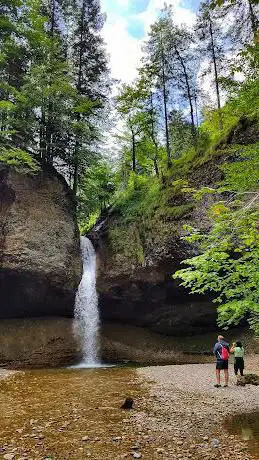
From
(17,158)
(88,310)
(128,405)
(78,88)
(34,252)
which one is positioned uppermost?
(78,88)

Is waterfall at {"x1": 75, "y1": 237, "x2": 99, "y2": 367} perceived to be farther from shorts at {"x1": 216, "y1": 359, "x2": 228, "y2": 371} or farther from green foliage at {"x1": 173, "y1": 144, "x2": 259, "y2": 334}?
green foliage at {"x1": 173, "y1": 144, "x2": 259, "y2": 334}

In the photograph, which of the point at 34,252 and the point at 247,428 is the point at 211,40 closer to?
the point at 34,252

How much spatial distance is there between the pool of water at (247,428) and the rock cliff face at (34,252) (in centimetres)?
1562

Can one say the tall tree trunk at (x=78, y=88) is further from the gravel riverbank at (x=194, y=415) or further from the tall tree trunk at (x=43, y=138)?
the gravel riverbank at (x=194, y=415)

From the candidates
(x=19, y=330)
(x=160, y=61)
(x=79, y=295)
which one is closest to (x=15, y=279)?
(x=19, y=330)

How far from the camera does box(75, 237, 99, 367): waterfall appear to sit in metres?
21.5

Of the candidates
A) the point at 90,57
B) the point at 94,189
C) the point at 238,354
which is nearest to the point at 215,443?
the point at 238,354

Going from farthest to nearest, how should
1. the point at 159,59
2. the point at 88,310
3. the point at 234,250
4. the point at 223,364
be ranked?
the point at 159,59 → the point at 88,310 → the point at 223,364 → the point at 234,250

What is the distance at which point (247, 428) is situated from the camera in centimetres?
777

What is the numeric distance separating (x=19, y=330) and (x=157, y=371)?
9.55 meters

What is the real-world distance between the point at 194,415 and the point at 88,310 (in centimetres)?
1609

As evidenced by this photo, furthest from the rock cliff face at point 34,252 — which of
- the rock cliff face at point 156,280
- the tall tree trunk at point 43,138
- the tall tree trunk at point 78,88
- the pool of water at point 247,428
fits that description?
the pool of water at point 247,428

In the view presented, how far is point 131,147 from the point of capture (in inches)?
1336

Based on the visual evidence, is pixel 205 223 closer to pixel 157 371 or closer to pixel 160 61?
pixel 157 371
